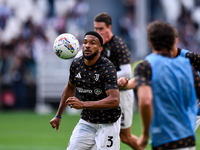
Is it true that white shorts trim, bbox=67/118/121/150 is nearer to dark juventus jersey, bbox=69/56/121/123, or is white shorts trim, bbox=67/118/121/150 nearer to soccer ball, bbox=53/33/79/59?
dark juventus jersey, bbox=69/56/121/123

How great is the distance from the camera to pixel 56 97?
66.6 ft

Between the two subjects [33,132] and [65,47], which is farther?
[33,132]

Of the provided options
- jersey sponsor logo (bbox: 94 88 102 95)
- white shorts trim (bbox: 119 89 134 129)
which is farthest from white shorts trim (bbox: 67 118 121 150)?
white shorts trim (bbox: 119 89 134 129)

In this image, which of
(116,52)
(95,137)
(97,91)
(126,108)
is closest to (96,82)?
(97,91)

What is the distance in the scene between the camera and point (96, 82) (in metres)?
5.48

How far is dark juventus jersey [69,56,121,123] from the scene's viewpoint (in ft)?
17.8

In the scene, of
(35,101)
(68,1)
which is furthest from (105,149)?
(68,1)

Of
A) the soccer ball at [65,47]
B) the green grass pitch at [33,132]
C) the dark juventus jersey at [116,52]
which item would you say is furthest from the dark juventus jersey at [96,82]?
the green grass pitch at [33,132]

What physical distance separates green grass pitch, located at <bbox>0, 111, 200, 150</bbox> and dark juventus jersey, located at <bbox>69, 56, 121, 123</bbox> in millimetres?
4668

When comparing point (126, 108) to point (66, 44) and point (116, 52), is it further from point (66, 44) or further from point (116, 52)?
point (66, 44)

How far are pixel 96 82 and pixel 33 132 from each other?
8.25m

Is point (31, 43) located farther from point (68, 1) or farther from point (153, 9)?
point (153, 9)

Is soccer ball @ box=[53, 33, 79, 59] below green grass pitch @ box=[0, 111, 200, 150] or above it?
above

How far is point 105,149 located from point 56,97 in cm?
1494
